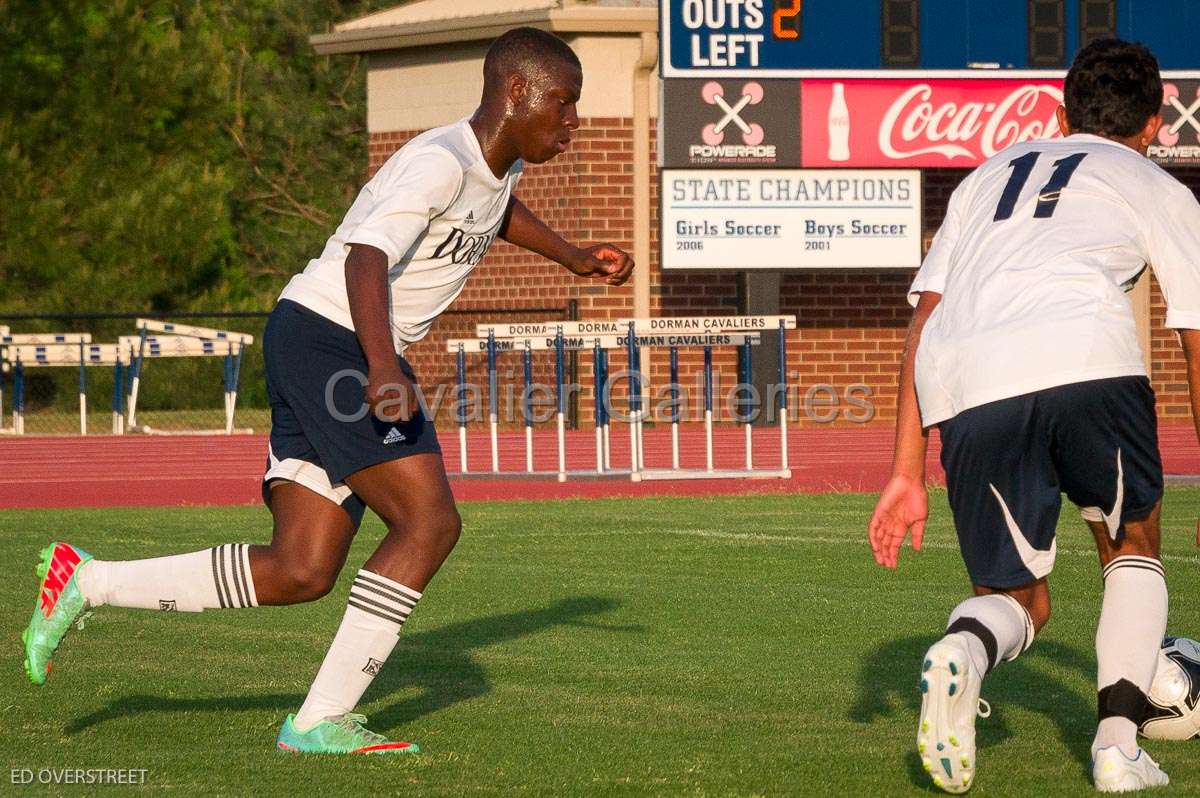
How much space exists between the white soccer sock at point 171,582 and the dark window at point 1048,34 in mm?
18650

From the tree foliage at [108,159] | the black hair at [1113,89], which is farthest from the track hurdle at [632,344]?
the tree foliage at [108,159]

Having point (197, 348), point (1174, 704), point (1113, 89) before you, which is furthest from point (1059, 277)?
point (197, 348)

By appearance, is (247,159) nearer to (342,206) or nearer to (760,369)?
(342,206)

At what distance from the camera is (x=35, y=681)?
17.1 feet

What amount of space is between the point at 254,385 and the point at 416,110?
9.31 m

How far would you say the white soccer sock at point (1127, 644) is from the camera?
443 centimetres

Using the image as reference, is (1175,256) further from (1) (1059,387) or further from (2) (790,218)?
(2) (790,218)

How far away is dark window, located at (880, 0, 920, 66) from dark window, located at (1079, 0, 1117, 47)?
2062 mm

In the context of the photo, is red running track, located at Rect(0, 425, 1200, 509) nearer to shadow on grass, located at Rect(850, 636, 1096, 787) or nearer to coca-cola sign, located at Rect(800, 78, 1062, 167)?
coca-cola sign, located at Rect(800, 78, 1062, 167)

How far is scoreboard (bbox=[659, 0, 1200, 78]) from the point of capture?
21.0m

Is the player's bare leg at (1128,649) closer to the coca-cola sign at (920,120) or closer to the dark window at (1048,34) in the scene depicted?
the coca-cola sign at (920,120)

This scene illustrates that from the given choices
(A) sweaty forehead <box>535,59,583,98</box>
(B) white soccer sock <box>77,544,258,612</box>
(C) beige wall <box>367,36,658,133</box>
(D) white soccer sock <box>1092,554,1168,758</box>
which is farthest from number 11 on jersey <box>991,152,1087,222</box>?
(C) beige wall <box>367,36,658,133</box>

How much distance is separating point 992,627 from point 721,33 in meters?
17.3

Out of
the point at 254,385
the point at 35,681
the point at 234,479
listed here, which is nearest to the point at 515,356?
the point at 234,479
